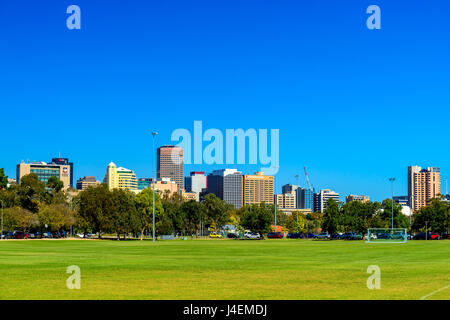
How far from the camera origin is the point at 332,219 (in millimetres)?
129125

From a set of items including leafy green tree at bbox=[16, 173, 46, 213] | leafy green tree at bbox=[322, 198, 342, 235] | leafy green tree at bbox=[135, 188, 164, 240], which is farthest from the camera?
leafy green tree at bbox=[16, 173, 46, 213]

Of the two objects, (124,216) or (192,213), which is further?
(192,213)

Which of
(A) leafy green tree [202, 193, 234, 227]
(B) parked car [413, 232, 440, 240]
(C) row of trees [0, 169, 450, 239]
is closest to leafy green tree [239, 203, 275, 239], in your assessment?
(C) row of trees [0, 169, 450, 239]

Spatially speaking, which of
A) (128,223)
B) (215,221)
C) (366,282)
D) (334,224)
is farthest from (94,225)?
(366,282)

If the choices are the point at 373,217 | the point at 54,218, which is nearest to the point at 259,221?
the point at 373,217

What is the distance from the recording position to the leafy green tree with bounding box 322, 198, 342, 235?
128 m

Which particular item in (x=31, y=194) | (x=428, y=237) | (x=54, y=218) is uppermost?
(x=31, y=194)

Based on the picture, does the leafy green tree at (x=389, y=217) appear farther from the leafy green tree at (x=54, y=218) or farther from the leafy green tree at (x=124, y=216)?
the leafy green tree at (x=54, y=218)

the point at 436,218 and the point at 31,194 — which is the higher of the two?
the point at 31,194

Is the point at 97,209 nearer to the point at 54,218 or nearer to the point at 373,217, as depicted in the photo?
the point at 54,218

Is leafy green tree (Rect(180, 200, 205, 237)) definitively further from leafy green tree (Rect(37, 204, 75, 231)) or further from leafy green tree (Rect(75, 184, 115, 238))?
leafy green tree (Rect(37, 204, 75, 231))

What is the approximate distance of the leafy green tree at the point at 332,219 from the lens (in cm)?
12838

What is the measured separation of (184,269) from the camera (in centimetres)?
3266
